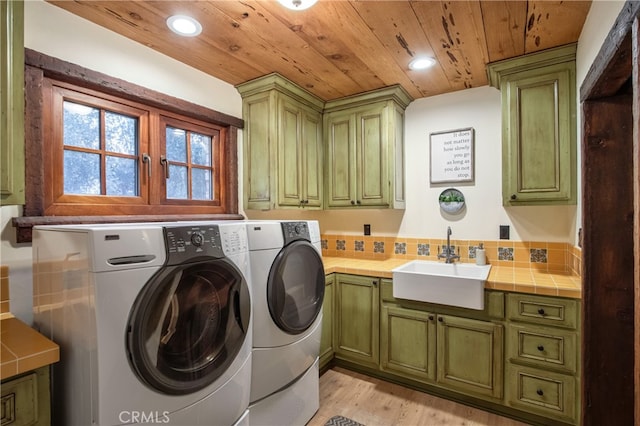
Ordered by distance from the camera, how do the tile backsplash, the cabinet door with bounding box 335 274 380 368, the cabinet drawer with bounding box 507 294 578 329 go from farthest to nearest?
the cabinet door with bounding box 335 274 380 368 → the tile backsplash → the cabinet drawer with bounding box 507 294 578 329

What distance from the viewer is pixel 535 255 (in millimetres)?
2312

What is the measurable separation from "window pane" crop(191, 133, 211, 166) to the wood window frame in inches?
4.4

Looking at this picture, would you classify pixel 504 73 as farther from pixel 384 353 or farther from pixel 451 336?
pixel 384 353

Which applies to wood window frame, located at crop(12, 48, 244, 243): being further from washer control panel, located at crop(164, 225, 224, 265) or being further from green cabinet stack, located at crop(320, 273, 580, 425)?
green cabinet stack, located at crop(320, 273, 580, 425)

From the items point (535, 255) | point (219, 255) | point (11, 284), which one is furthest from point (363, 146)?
point (11, 284)

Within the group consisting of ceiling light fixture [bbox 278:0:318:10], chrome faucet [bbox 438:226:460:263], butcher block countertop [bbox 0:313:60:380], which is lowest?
butcher block countertop [bbox 0:313:60:380]

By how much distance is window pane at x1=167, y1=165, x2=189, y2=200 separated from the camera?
2100 mm

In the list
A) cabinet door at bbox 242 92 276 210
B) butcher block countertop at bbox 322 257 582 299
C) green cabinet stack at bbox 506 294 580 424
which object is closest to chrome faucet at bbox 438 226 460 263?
butcher block countertop at bbox 322 257 582 299

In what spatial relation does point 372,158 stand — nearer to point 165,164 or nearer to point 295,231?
point 295,231

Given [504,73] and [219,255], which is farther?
[504,73]

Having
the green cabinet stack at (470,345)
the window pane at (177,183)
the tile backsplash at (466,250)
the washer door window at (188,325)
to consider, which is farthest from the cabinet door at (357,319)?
the window pane at (177,183)

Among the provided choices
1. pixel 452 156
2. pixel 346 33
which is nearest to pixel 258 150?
pixel 346 33

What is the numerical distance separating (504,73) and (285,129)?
1.57 meters

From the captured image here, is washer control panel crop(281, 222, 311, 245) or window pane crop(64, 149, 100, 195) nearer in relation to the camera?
window pane crop(64, 149, 100, 195)
